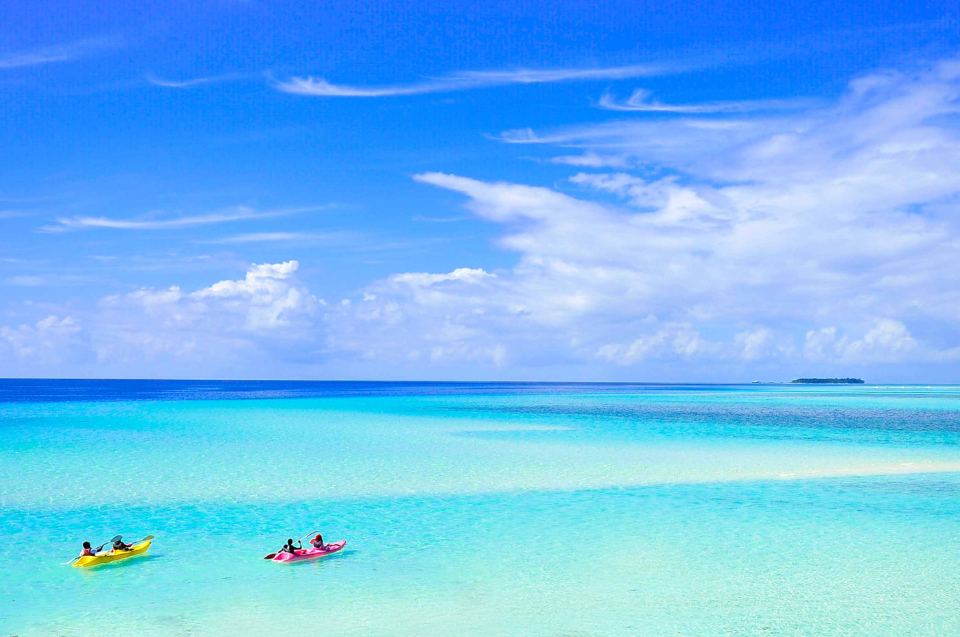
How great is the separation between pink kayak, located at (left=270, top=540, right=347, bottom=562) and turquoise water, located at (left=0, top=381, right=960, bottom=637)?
0.75 feet

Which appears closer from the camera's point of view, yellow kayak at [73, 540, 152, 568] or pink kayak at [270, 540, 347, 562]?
yellow kayak at [73, 540, 152, 568]

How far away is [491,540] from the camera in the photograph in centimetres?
1703

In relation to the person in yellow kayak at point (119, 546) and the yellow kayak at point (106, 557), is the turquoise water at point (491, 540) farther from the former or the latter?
the person in yellow kayak at point (119, 546)

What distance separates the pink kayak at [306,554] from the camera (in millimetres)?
14977

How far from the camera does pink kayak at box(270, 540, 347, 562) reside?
49.1ft

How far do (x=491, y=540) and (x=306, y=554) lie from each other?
4345mm

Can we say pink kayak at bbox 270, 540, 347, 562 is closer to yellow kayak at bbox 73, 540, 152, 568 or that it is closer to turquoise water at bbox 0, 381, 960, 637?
turquoise water at bbox 0, 381, 960, 637

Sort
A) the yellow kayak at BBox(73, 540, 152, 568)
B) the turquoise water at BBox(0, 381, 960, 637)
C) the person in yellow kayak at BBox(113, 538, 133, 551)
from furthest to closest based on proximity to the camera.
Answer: the person in yellow kayak at BBox(113, 538, 133, 551), the yellow kayak at BBox(73, 540, 152, 568), the turquoise water at BBox(0, 381, 960, 637)

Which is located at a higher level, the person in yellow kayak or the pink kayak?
the person in yellow kayak

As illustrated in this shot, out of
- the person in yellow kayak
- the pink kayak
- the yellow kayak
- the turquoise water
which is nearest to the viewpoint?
the turquoise water

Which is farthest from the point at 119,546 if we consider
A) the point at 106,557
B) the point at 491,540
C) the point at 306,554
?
the point at 491,540

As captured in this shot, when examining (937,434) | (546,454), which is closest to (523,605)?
(546,454)

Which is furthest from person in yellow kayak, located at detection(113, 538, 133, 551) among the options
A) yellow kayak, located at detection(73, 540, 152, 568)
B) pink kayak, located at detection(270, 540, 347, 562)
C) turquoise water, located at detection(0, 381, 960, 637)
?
pink kayak, located at detection(270, 540, 347, 562)

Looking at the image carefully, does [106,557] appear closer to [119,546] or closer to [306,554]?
[119,546]
